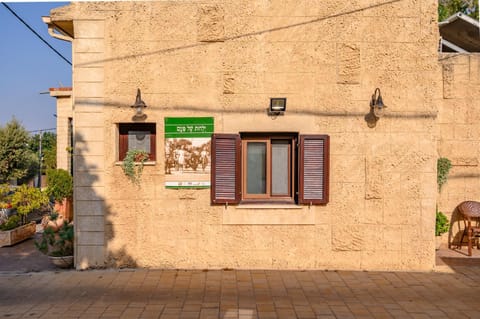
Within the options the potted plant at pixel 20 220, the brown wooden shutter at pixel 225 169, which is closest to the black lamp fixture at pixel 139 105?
the brown wooden shutter at pixel 225 169

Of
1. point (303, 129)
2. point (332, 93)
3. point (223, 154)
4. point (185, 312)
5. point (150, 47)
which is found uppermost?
point (150, 47)

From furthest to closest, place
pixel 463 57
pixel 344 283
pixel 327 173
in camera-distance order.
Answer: pixel 463 57
pixel 327 173
pixel 344 283

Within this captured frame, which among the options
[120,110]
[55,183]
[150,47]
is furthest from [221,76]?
[55,183]

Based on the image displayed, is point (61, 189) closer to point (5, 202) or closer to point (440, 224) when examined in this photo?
point (5, 202)

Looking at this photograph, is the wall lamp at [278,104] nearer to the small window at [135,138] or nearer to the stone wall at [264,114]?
the stone wall at [264,114]

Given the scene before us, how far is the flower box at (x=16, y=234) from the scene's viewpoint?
8.27 meters

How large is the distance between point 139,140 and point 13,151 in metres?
15.5

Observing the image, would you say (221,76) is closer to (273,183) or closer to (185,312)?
(273,183)

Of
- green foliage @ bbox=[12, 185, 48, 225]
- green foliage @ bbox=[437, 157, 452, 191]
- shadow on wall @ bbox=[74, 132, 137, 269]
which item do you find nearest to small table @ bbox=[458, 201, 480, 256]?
A: green foliage @ bbox=[437, 157, 452, 191]

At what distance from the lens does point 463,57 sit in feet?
24.5

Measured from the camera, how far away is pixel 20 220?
358 inches

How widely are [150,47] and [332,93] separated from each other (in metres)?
3.25

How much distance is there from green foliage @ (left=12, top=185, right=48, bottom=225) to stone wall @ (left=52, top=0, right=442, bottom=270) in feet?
11.5

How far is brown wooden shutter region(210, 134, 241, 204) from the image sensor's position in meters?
6.48
